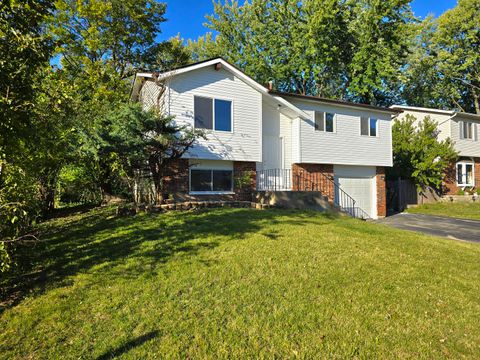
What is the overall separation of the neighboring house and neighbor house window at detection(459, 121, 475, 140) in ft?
31.5

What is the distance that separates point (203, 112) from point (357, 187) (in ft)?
34.4

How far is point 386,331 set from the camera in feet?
12.2

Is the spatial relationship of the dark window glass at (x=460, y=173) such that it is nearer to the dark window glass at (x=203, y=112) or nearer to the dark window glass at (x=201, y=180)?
the dark window glass at (x=201, y=180)

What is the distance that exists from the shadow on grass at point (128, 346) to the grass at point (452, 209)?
59.8 ft

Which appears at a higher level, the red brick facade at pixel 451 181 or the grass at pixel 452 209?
the red brick facade at pixel 451 181

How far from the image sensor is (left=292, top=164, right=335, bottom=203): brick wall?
52.4 feet

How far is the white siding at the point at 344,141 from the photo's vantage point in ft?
52.2

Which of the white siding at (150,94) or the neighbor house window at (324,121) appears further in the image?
the neighbor house window at (324,121)

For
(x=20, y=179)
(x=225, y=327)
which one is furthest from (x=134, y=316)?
(x=20, y=179)

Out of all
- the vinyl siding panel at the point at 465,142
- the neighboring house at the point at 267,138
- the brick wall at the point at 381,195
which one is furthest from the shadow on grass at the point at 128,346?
the vinyl siding panel at the point at 465,142

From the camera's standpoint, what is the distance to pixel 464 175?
2406 centimetres

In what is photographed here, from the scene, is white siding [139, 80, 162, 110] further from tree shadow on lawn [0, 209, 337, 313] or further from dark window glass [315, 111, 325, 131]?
dark window glass [315, 111, 325, 131]

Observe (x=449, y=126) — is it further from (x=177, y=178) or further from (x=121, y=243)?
Result: (x=121, y=243)

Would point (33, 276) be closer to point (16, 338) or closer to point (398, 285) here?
point (16, 338)
